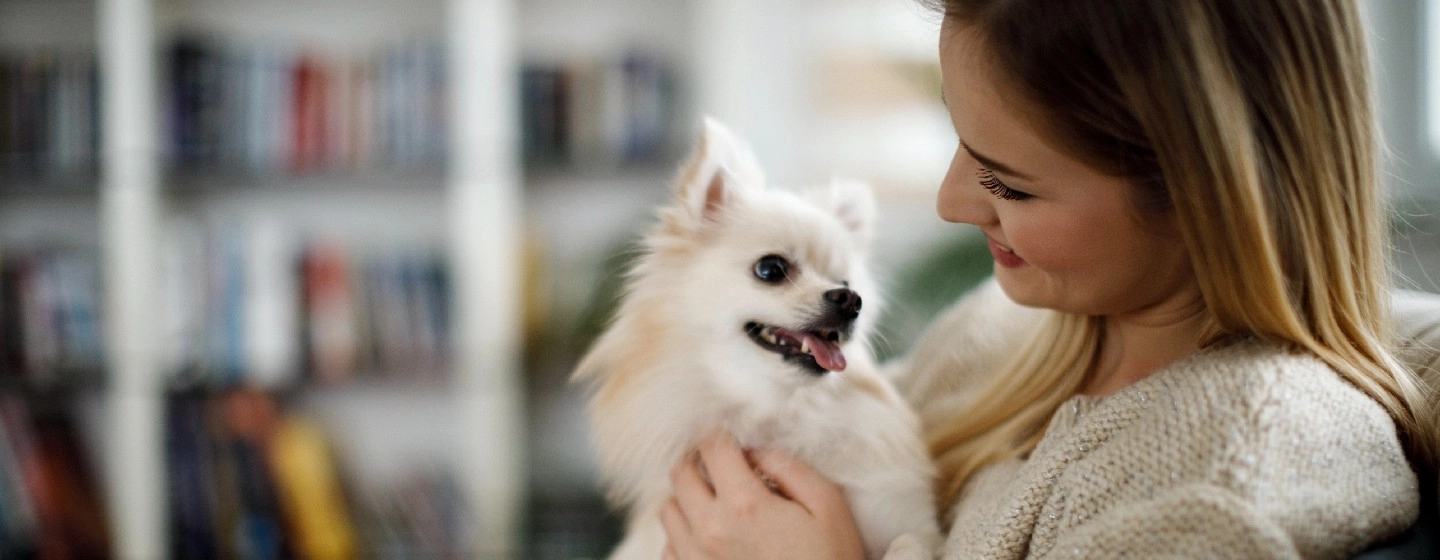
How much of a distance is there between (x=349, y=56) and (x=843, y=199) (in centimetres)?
181

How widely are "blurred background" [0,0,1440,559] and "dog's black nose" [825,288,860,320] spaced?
1.24 m

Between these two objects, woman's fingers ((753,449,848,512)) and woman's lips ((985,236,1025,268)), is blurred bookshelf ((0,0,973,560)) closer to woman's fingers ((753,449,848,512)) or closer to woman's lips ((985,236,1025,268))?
woman's fingers ((753,449,848,512))

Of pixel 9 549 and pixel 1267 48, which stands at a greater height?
pixel 1267 48

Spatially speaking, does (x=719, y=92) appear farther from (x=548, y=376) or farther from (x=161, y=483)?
(x=161, y=483)

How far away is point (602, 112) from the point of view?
2.45 m

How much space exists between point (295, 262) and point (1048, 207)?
7.08 ft

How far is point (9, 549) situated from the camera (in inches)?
92.8

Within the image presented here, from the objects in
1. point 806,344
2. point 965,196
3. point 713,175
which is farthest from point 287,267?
point 965,196

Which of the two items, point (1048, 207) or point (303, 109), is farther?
point (303, 109)

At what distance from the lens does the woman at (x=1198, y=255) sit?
612 millimetres

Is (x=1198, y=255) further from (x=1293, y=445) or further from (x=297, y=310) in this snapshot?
(x=297, y=310)

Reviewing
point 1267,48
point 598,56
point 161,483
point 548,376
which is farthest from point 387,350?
point 1267,48

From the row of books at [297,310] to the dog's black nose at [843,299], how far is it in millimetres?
1669

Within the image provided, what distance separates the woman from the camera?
612mm
